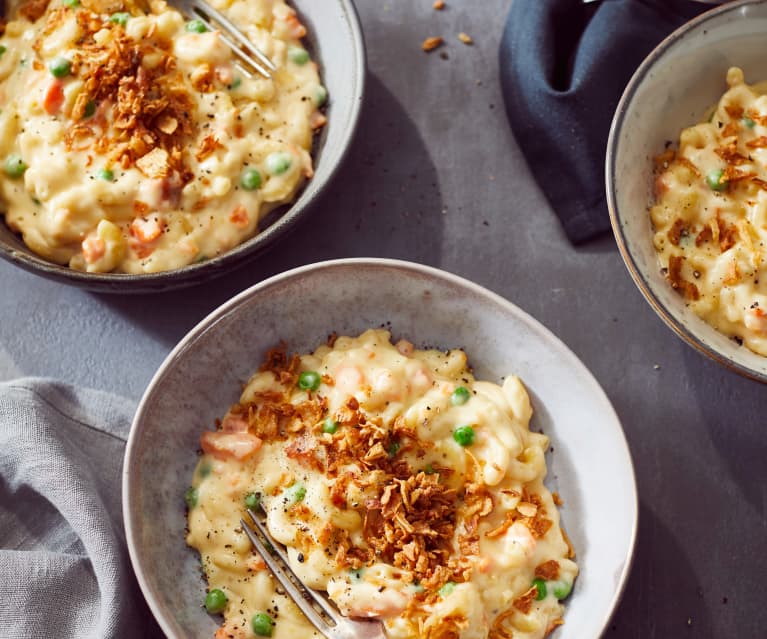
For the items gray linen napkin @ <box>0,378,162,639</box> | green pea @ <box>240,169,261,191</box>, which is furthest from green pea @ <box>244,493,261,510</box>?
green pea @ <box>240,169,261,191</box>

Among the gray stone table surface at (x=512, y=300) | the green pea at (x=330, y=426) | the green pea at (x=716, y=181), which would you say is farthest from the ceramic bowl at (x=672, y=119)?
the green pea at (x=330, y=426)

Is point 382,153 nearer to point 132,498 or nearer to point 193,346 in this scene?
point 193,346

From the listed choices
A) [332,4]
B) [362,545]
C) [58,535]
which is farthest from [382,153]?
[58,535]

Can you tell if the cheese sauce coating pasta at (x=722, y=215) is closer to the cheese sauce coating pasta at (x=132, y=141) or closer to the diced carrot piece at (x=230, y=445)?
the cheese sauce coating pasta at (x=132, y=141)

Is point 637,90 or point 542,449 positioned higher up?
point 637,90

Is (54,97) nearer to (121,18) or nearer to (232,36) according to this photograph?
(121,18)

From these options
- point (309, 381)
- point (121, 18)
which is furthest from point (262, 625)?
point (121, 18)
